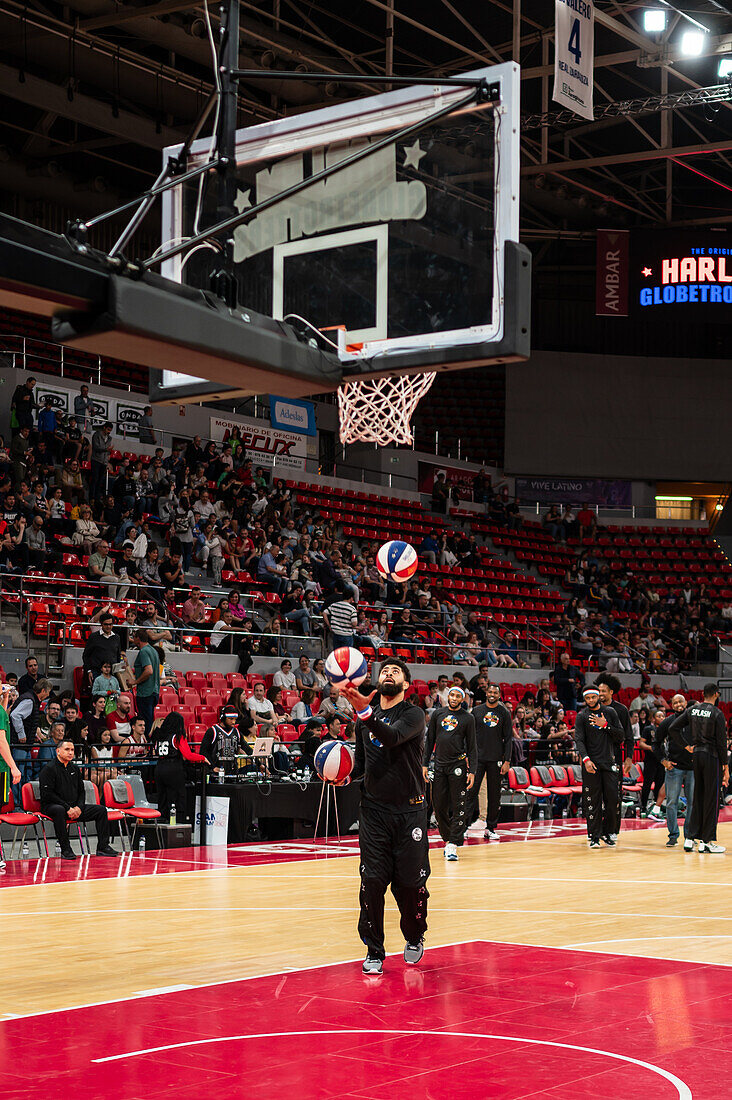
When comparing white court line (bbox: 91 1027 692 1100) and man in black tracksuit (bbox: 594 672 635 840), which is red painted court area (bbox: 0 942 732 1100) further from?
man in black tracksuit (bbox: 594 672 635 840)

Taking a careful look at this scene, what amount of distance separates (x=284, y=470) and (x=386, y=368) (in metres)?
22.9

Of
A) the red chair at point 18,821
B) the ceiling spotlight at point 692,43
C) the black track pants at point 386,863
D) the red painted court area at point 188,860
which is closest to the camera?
the black track pants at point 386,863

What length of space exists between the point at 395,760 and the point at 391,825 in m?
0.38

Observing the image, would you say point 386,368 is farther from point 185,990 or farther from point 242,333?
point 185,990

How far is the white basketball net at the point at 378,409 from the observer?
27.1 feet

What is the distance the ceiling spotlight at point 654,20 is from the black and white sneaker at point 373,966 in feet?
61.1

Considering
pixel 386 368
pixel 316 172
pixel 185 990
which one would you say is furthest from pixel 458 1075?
pixel 316 172

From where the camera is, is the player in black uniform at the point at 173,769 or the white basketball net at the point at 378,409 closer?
the white basketball net at the point at 378,409

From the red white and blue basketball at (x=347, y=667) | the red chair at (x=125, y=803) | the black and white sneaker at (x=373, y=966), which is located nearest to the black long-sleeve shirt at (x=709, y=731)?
the red chair at (x=125, y=803)

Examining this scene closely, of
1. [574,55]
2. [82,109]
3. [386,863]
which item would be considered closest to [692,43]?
[574,55]

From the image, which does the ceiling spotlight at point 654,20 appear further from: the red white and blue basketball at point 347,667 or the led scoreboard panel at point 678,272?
the red white and blue basketball at point 347,667

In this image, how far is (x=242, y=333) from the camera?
5.56 metres

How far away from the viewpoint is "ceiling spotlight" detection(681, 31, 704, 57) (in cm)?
2162

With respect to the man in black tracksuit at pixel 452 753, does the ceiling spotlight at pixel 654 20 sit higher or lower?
higher
